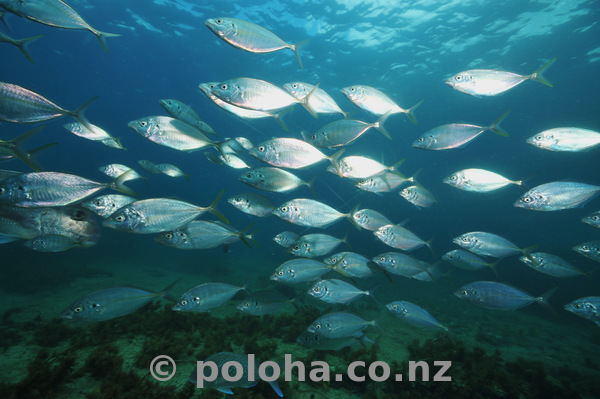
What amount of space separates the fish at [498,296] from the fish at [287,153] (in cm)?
372

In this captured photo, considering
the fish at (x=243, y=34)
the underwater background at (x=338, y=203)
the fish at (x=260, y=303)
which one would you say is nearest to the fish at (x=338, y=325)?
the underwater background at (x=338, y=203)

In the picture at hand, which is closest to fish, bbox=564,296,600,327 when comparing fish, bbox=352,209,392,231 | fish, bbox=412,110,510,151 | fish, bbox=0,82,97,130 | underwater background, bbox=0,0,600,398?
underwater background, bbox=0,0,600,398

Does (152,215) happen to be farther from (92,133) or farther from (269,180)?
Result: (92,133)

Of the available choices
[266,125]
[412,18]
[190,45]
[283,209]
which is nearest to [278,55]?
[190,45]

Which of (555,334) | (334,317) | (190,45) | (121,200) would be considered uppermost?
(190,45)

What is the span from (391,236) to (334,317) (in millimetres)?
2276

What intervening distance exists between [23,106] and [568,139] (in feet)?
28.6

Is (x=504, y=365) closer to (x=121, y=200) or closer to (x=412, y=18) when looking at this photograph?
(x=121, y=200)

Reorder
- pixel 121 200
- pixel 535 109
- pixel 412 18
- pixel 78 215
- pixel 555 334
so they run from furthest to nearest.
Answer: pixel 535 109
pixel 412 18
pixel 555 334
pixel 121 200
pixel 78 215

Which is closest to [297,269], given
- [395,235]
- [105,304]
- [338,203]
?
[395,235]

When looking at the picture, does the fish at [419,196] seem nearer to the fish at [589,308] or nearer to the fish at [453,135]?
the fish at [453,135]

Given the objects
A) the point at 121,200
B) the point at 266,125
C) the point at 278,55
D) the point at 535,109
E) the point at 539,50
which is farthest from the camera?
the point at 266,125

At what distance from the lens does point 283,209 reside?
15.3 ft

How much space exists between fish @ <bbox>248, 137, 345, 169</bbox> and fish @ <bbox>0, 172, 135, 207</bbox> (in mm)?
2049
